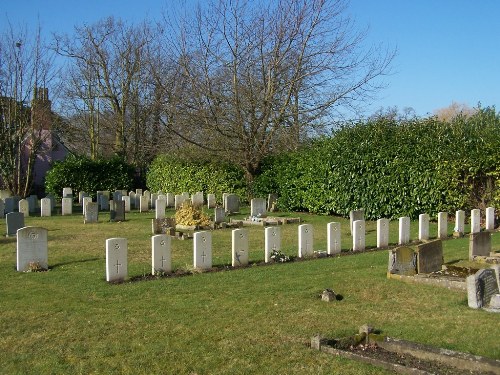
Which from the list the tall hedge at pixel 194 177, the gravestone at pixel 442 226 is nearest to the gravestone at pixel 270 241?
the gravestone at pixel 442 226

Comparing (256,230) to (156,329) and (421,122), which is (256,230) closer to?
(421,122)

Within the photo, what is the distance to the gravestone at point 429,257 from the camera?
11312 millimetres

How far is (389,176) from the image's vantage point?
71.3 feet

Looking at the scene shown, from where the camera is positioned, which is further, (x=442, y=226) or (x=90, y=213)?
(x=90, y=213)

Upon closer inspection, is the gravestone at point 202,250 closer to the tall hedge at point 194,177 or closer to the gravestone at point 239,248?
the gravestone at point 239,248

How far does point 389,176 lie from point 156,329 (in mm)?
15360

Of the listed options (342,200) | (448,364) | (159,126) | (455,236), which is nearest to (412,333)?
(448,364)

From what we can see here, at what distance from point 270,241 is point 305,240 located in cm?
98

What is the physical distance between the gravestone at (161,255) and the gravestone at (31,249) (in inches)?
94.6

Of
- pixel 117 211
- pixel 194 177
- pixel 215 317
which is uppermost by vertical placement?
pixel 194 177

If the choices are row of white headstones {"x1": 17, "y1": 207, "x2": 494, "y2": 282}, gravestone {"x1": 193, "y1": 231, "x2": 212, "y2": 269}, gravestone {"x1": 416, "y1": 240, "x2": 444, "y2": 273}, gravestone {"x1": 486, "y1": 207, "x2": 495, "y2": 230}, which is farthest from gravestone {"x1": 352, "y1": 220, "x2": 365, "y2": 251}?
gravestone {"x1": 486, "y1": 207, "x2": 495, "y2": 230}

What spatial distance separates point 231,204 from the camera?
26391 millimetres

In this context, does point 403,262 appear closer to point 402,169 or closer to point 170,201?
point 402,169

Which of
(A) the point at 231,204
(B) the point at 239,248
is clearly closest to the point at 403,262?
(B) the point at 239,248
